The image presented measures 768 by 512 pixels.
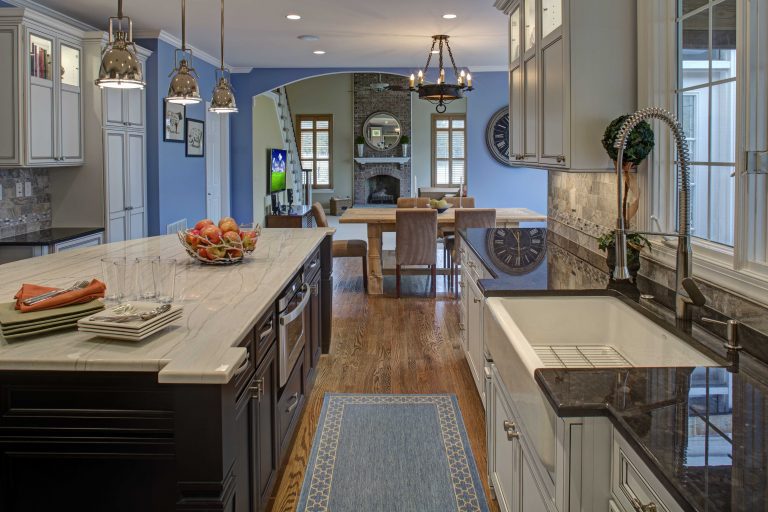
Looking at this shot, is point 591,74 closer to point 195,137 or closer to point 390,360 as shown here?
point 390,360

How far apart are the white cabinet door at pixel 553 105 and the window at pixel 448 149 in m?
13.3

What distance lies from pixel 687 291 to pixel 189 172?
7.07m

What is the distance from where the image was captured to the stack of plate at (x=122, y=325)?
179 cm

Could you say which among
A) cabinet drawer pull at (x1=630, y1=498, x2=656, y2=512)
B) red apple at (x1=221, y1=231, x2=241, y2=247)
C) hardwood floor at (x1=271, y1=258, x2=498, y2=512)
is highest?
red apple at (x1=221, y1=231, x2=241, y2=247)

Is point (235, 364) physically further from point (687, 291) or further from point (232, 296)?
point (687, 291)

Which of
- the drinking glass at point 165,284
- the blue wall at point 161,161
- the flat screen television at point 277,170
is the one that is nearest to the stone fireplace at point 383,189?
the flat screen television at point 277,170

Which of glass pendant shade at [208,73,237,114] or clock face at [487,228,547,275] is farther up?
glass pendant shade at [208,73,237,114]

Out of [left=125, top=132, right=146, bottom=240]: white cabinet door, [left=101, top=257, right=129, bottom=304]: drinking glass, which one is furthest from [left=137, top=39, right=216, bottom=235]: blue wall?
[left=101, top=257, right=129, bottom=304]: drinking glass

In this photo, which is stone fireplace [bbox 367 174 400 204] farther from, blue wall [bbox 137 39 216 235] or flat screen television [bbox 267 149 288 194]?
blue wall [bbox 137 39 216 235]

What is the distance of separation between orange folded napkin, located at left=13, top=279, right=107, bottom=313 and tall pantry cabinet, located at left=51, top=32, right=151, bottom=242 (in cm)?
434

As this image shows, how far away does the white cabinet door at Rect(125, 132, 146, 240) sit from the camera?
21.5 ft

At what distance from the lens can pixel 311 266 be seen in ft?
12.5

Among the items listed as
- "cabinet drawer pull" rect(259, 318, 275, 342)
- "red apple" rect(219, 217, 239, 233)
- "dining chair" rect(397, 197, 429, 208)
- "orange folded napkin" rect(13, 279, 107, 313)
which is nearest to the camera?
"orange folded napkin" rect(13, 279, 107, 313)

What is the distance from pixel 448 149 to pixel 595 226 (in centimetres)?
1349
